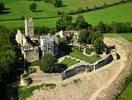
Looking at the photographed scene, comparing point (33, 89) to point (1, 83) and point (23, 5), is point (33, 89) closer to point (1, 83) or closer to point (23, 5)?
point (1, 83)

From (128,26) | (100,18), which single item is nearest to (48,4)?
(100,18)

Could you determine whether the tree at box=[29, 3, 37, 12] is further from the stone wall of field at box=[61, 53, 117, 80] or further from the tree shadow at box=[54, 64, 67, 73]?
the tree shadow at box=[54, 64, 67, 73]

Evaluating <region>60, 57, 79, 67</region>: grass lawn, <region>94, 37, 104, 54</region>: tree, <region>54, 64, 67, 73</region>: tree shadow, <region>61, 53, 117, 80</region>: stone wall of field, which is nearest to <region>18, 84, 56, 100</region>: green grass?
<region>61, 53, 117, 80</region>: stone wall of field

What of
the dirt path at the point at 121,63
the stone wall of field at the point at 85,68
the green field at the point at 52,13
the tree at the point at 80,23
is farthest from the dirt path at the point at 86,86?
the green field at the point at 52,13

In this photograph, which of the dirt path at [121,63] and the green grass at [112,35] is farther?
the green grass at [112,35]

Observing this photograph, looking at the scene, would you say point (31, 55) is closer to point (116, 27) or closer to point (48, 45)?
point (48, 45)

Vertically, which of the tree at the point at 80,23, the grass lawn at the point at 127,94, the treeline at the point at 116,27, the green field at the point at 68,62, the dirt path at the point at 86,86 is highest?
the tree at the point at 80,23

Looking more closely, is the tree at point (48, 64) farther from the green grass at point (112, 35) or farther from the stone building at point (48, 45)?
the green grass at point (112, 35)
